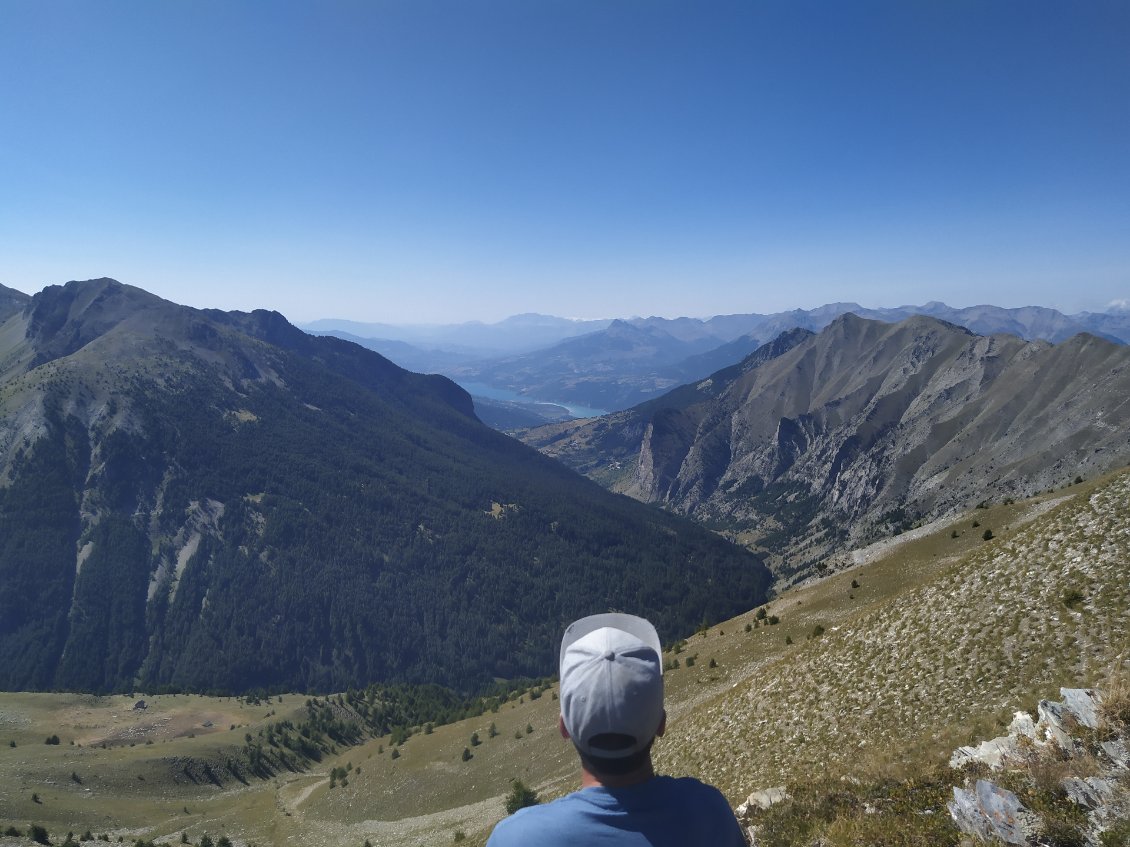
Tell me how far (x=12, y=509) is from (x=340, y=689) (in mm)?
119314

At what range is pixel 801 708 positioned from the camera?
24.3 metres

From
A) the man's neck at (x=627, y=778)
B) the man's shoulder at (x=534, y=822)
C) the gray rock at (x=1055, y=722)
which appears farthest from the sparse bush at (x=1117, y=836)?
the man's shoulder at (x=534, y=822)

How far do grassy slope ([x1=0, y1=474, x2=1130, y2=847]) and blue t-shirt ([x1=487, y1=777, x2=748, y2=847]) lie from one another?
49.4 feet

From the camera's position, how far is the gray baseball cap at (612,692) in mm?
3855

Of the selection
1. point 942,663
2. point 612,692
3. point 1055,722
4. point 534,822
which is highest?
point 612,692

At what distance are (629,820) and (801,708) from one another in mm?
24526

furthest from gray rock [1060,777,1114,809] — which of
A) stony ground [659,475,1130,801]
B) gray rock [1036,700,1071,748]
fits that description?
stony ground [659,475,1130,801]

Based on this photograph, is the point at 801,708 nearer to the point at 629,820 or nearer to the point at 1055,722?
the point at 1055,722

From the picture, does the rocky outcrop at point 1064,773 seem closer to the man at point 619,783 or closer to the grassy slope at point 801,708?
the grassy slope at point 801,708

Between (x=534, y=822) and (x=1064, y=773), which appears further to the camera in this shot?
(x=1064, y=773)

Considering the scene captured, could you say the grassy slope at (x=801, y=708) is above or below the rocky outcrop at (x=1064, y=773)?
below

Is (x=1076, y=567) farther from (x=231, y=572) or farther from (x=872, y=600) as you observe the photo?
(x=231, y=572)

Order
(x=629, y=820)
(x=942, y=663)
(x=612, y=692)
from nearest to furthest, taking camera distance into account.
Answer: (x=629, y=820)
(x=612, y=692)
(x=942, y=663)

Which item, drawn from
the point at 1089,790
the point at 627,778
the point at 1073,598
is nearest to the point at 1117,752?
the point at 1089,790
